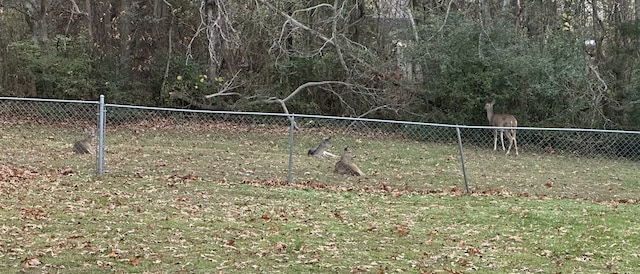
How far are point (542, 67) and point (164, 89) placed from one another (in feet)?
34.4

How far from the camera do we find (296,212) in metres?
9.62

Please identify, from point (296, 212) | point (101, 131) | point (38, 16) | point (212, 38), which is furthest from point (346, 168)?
point (38, 16)

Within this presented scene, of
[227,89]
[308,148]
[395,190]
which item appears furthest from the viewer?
[227,89]

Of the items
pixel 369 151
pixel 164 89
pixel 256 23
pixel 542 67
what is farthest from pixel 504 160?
pixel 164 89

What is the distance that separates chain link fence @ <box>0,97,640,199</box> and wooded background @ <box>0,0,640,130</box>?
200 cm

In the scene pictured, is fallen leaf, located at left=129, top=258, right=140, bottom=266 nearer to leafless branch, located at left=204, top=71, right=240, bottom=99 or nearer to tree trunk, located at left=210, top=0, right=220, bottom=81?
tree trunk, located at left=210, top=0, right=220, bottom=81

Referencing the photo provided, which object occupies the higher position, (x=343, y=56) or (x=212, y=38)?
(x=212, y=38)

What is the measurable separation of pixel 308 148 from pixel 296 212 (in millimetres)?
8315

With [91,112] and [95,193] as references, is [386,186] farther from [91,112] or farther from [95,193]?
[91,112]

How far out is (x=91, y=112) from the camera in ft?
62.4

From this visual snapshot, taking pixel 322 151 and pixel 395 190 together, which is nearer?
pixel 395 190

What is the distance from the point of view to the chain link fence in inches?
502

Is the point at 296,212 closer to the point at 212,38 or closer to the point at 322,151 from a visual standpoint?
the point at 322,151

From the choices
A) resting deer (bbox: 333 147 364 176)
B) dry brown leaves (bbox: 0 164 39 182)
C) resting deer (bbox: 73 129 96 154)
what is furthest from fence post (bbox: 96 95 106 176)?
resting deer (bbox: 333 147 364 176)
